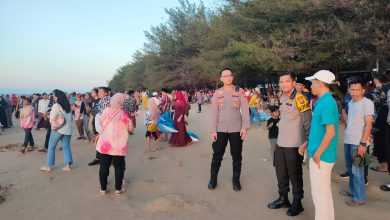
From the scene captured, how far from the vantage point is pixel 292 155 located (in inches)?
158

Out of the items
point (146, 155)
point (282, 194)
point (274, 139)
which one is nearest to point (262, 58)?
Result: point (146, 155)

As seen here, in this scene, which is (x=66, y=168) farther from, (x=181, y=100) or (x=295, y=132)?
(x=295, y=132)

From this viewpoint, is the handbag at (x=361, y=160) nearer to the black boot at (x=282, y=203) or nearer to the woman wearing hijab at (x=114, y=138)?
the black boot at (x=282, y=203)

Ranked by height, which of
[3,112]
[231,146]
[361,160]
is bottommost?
[361,160]

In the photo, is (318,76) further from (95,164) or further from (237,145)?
(95,164)

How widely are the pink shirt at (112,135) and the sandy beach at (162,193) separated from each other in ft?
2.63

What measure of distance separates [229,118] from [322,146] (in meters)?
1.90

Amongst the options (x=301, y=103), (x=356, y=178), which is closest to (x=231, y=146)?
(x=301, y=103)

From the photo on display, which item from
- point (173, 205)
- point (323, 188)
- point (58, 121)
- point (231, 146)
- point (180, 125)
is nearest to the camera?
point (323, 188)

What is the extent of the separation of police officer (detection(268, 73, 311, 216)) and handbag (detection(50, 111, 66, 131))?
15.9ft

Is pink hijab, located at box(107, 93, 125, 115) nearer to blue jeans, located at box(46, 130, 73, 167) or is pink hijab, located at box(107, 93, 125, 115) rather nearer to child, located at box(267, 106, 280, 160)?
blue jeans, located at box(46, 130, 73, 167)

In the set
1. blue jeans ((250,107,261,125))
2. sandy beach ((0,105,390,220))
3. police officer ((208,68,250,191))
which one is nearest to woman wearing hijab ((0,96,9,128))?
sandy beach ((0,105,390,220))

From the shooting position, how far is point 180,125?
935 centimetres

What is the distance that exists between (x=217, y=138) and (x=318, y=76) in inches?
84.0
